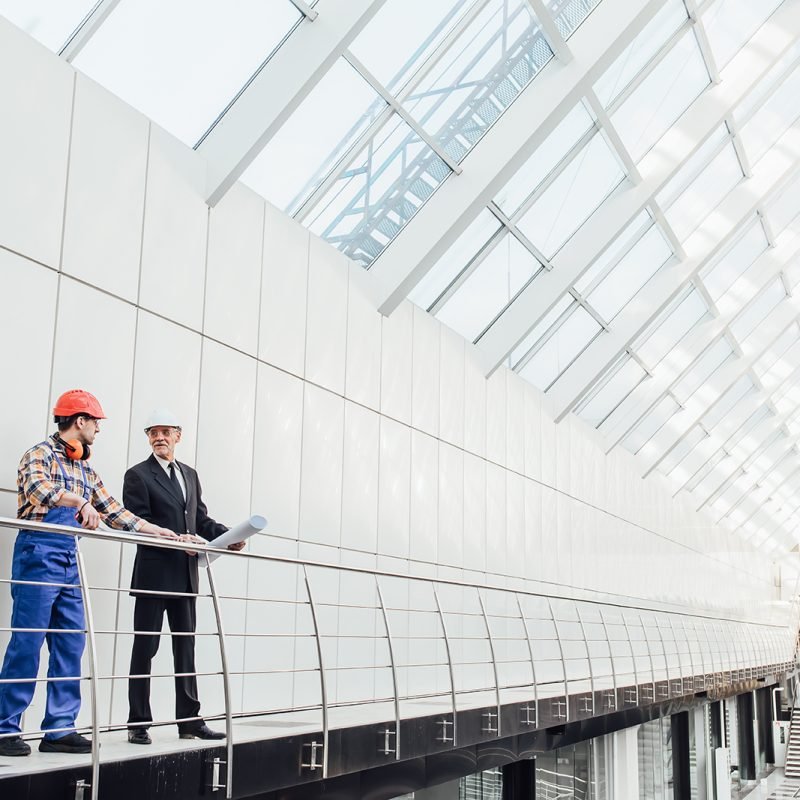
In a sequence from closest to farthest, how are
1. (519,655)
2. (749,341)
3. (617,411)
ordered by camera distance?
(519,655), (617,411), (749,341)

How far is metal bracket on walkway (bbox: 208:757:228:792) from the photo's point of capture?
4.55m

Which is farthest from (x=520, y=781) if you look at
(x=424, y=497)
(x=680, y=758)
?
A: (x=680, y=758)

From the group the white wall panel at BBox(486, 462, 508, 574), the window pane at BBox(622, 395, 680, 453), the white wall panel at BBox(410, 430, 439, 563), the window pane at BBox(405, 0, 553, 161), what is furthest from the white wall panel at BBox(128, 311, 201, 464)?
the window pane at BBox(622, 395, 680, 453)

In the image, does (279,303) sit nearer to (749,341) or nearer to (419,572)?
(419,572)

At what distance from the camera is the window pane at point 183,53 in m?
6.86

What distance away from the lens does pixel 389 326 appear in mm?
11016

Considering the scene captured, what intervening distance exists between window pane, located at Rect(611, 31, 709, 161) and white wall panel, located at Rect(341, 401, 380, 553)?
17.1 feet

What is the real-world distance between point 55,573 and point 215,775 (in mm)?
1175

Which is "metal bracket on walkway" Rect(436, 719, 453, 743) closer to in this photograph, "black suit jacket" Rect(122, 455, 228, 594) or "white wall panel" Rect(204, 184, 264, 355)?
"black suit jacket" Rect(122, 455, 228, 594)

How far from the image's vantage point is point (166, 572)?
5.07 meters

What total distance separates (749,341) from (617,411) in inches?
200

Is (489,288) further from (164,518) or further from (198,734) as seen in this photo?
(198,734)

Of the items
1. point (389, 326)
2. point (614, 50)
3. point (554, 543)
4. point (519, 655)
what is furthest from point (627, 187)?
point (519, 655)

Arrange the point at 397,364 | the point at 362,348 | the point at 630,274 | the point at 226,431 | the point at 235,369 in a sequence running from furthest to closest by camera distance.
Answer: the point at 630,274 < the point at 397,364 < the point at 362,348 < the point at 235,369 < the point at 226,431
